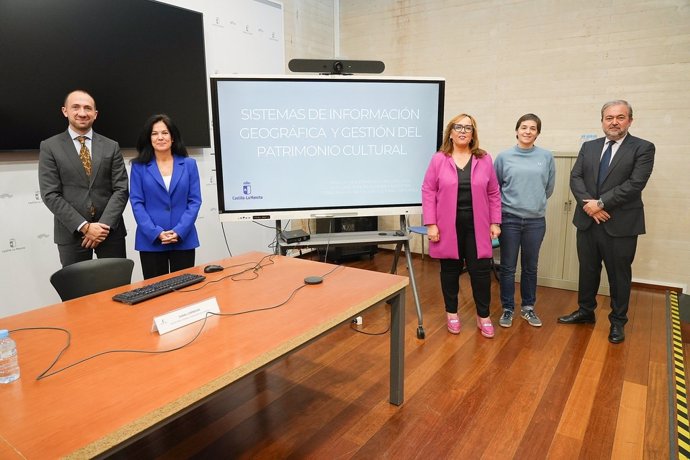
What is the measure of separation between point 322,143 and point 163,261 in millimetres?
1361

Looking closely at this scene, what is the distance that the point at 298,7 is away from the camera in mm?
5277

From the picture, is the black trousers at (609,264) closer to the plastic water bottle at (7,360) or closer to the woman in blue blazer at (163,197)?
the woman in blue blazer at (163,197)

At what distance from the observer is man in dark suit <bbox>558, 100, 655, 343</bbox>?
2986 millimetres

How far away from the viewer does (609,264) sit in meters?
3.20

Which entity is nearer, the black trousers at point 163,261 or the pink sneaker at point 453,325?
the black trousers at point 163,261

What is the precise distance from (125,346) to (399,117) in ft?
7.87

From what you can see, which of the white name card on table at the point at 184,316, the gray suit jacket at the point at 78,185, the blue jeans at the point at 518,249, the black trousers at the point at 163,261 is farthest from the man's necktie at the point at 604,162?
the gray suit jacket at the point at 78,185

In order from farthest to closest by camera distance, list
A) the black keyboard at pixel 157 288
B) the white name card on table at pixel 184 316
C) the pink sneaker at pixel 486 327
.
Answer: the pink sneaker at pixel 486 327 < the black keyboard at pixel 157 288 < the white name card on table at pixel 184 316

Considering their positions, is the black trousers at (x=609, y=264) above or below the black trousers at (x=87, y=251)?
below

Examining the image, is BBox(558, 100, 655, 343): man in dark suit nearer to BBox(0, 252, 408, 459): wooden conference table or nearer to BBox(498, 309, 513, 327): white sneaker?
BBox(498, 309, 513, 327): white sneaker

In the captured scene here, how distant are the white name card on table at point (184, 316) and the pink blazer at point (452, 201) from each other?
1804 mm

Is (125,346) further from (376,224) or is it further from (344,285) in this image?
(376,224)

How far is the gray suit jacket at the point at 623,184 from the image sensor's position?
9.70ft

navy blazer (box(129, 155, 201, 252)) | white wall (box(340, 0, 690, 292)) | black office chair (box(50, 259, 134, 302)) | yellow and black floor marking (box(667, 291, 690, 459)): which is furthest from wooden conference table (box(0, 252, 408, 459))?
white wall (box(340, 0, 690, 292))
